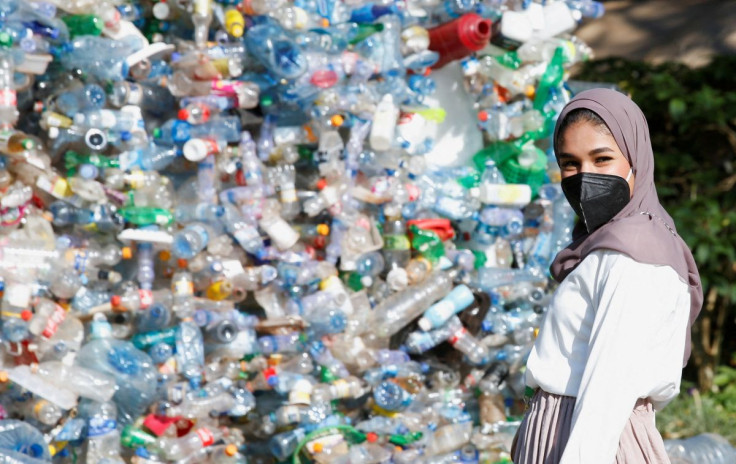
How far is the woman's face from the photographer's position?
2.51 meters

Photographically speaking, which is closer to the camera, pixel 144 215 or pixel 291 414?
pixel 144 215

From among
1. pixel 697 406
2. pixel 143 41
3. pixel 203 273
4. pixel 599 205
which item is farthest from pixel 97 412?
pixel 697 406

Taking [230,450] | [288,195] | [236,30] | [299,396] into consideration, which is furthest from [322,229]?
[230,450]

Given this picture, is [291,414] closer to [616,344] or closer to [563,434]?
[563,434]

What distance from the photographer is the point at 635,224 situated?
2426 mm

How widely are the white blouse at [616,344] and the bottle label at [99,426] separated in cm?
268

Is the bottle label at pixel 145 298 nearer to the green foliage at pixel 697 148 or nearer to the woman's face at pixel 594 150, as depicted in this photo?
the woman's face at pixel 594 150

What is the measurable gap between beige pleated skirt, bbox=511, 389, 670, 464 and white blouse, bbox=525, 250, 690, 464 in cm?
6

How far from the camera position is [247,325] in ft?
16.2

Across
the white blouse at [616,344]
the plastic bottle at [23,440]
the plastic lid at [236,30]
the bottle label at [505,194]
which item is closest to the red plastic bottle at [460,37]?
the bottle label at [505,194]

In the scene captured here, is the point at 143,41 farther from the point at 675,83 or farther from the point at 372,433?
the point at 675,83

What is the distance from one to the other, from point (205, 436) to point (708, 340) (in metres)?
3.97

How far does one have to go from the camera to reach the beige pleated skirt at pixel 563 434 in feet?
8.03

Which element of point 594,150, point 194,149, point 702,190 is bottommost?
point 702,190
